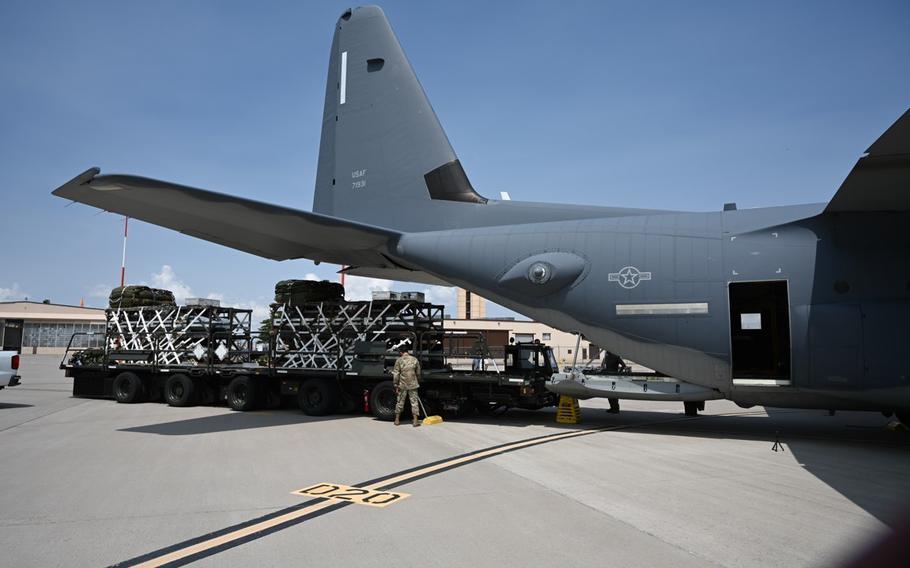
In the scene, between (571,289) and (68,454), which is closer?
(68,454)

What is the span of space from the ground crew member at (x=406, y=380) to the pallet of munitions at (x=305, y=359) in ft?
1.75

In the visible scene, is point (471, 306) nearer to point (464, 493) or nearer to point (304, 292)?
point (304, 292)

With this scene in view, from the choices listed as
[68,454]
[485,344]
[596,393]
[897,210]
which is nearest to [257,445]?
[68,454]

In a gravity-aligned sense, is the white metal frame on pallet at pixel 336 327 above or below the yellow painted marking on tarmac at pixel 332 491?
above

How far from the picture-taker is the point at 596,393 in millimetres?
11469

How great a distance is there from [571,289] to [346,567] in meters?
7.93

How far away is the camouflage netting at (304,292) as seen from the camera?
1551cm

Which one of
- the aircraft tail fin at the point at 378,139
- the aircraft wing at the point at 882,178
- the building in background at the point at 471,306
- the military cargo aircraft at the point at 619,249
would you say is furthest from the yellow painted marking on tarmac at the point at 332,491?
the building in background at the point at 471,306

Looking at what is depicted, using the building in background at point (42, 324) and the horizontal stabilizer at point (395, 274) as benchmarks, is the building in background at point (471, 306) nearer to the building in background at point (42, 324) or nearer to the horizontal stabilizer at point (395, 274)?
the building in background at point (42, 324)

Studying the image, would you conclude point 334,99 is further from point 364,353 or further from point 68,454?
point 68,454

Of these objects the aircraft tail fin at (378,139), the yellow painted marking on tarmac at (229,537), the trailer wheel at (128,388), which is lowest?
the yellow painted marking on tarmac at (229,537)

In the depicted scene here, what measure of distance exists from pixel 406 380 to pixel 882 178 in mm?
8597

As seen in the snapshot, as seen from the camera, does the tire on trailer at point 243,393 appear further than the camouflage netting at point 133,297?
No

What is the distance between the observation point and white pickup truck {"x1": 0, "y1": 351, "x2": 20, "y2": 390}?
15562mm
